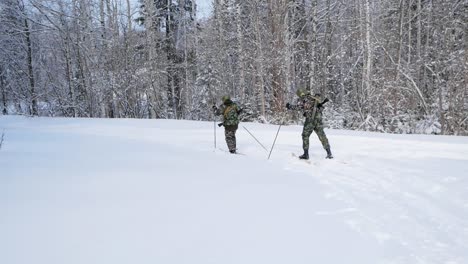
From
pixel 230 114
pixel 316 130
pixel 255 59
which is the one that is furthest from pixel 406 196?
pixel 255 59

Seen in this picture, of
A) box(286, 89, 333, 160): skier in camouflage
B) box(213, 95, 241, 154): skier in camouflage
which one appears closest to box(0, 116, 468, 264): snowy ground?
box(286, 89, 333, 160): skier in camouflage

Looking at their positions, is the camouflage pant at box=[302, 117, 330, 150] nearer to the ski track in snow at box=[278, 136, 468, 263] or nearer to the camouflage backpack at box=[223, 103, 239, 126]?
the ski track in snow at box=[278, 136, 468, 263]

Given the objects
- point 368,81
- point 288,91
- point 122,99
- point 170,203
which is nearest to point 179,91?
point 122,99

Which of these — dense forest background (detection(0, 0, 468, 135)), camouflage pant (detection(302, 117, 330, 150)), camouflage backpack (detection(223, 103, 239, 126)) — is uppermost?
dense forest background (detection(0, 0, 468, 135))

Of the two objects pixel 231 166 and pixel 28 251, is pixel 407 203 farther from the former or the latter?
pixel 28 251

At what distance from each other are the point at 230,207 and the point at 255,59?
510 inches

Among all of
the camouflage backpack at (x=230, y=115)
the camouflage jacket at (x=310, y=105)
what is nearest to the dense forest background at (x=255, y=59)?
the camouflage backpack at (x=230, y=115)

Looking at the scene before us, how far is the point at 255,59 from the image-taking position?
17.1 m

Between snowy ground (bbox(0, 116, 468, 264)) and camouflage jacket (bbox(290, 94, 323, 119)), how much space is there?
3.41 feet

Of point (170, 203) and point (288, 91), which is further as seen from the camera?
point (288, 91)

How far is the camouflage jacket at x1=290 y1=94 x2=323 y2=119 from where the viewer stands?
342 inches

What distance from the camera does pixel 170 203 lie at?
4.93 meters

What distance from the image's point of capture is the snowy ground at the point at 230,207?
3.69m

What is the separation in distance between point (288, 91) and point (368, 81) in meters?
3.41
